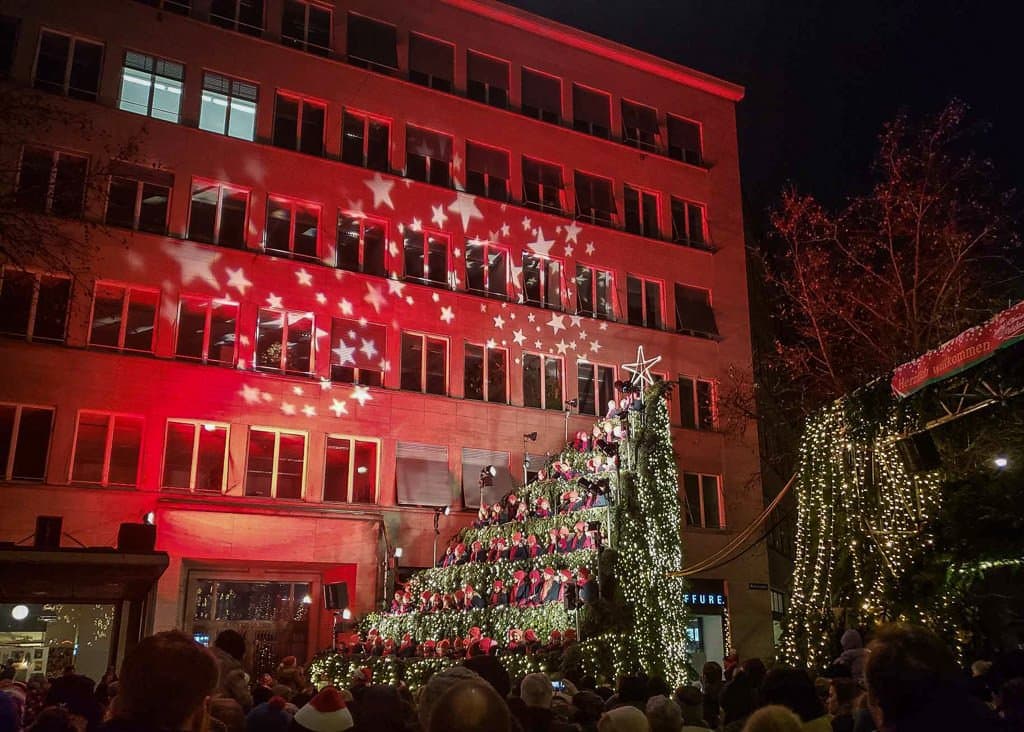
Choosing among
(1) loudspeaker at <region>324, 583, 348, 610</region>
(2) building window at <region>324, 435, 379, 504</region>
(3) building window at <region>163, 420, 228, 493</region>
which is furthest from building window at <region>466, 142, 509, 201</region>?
(1) loudspeaker at <region>324, 583, 348, 610</region>

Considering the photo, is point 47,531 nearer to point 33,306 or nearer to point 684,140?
point 33,306

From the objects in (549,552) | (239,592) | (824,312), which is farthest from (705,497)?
(239,592)

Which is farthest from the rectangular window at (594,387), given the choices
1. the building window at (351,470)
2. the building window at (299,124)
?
the building window at (299,124)

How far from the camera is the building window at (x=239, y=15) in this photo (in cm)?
2644

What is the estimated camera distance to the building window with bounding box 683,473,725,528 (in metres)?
30.6

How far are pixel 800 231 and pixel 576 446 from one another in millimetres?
7962

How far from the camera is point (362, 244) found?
2722 centimetres

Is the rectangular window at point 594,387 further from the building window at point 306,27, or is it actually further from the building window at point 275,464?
the building window at point 306,27

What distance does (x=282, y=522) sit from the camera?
78.2 ft

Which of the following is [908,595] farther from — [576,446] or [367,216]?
[367,216]

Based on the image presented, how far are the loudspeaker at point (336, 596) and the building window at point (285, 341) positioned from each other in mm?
6662

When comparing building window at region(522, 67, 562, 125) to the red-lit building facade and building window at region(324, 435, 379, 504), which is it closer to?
the red-lit building facade

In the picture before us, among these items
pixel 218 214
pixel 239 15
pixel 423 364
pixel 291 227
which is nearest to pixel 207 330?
pixel 218 214

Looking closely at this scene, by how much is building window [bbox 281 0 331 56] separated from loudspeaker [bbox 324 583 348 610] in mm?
15770
